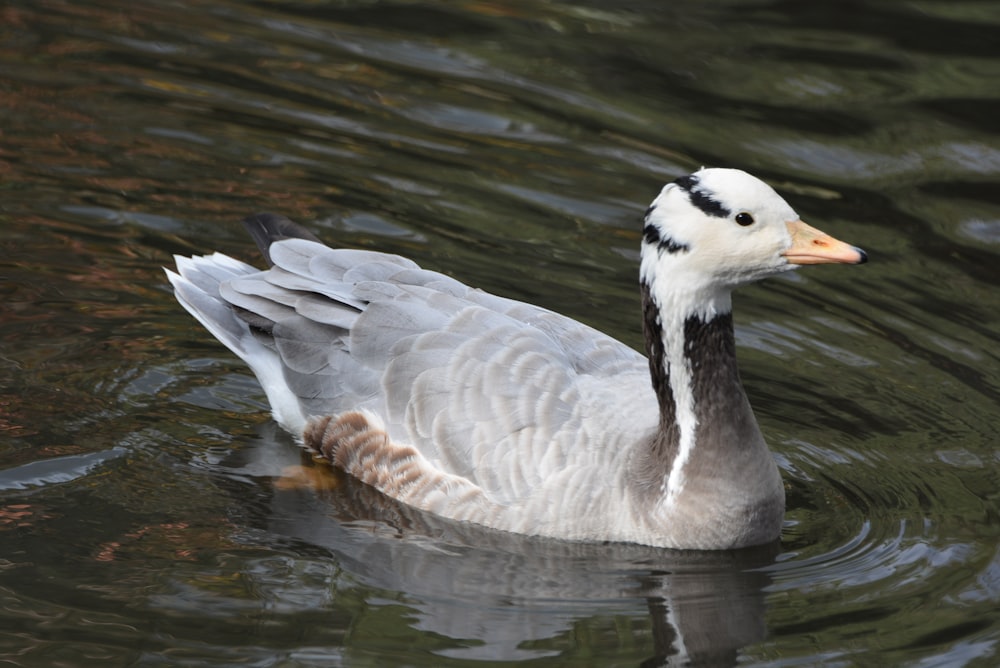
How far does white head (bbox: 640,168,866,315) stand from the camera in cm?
777

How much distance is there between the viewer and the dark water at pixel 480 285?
751cm

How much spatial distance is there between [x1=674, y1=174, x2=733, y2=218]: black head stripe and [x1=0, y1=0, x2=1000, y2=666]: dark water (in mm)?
1841

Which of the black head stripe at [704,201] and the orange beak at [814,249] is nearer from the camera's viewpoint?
the orange beak at [814,249]

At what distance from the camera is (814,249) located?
7711 mm

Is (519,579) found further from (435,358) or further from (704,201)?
(704,201)

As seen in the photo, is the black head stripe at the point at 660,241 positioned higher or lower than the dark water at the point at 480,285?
higher

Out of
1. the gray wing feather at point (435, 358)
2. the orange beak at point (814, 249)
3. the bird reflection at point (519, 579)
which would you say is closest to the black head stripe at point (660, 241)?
the orange beak at point (814, 249)

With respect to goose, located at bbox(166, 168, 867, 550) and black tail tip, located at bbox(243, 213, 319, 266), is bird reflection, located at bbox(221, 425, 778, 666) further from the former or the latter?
black tail tip, located at bbox(243, 213, 319, 266)

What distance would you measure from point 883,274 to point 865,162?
2022 millimetres

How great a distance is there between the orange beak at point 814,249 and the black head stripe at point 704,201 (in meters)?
0.34

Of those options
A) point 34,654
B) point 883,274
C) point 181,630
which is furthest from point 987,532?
point 34,654

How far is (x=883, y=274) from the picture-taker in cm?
1160

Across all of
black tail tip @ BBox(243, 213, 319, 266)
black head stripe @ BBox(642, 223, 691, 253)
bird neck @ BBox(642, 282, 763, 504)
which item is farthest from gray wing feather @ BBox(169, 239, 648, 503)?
black head stripe @ BBox(642, 223, 691, 253)

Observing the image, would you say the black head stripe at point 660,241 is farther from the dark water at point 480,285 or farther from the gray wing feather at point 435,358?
the dark water at point 480,285
